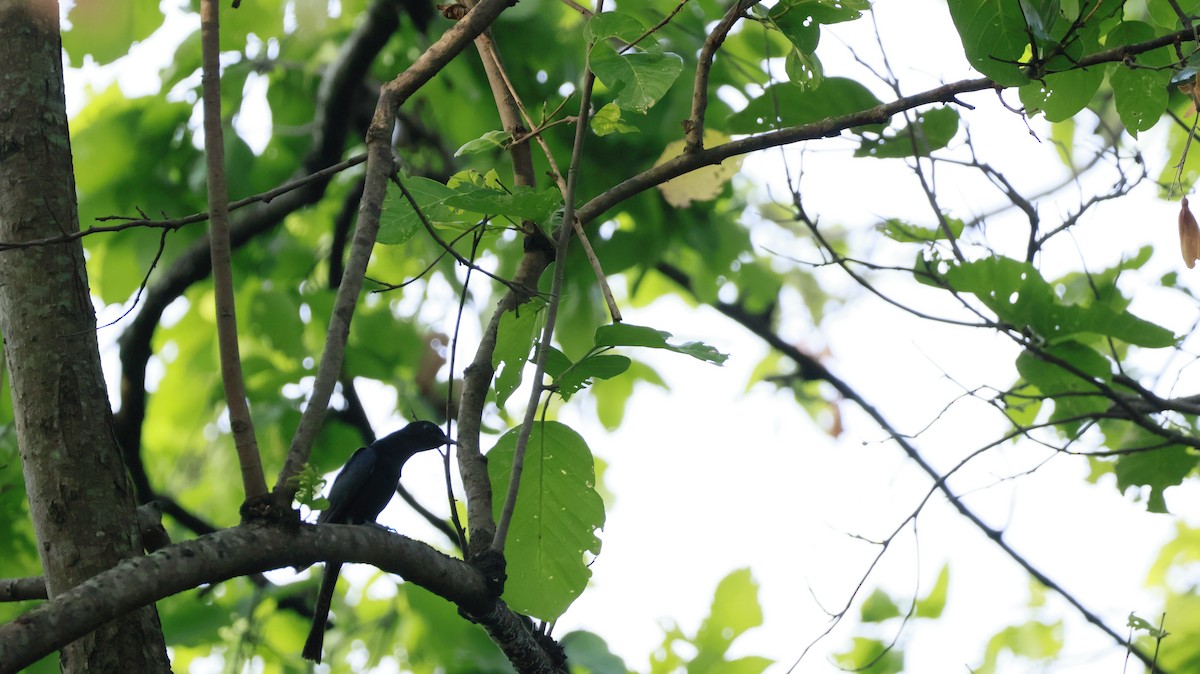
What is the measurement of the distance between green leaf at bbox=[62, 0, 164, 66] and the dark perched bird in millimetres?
1953

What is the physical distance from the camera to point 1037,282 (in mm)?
3318

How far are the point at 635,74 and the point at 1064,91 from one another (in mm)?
1097

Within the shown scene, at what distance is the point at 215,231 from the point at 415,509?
13.7ft

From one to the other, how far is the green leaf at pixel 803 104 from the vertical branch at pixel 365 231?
1.46 m

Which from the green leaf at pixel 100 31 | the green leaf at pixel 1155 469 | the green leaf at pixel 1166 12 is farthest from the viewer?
the green leaf at pixel 100 31

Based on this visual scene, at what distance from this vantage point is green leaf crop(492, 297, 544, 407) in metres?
2.58

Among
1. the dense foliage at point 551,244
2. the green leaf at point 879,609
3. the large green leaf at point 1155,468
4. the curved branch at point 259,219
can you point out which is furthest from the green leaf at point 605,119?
the green leaf at point 879,609

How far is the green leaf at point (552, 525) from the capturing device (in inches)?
101

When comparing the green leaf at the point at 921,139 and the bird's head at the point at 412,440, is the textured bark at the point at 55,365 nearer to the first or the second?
the bird's head at the point at 412,440

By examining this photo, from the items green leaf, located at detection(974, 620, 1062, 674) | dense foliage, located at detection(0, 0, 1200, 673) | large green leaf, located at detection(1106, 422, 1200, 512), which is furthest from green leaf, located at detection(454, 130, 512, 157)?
green leaf, located at detection(974, 620, 1062, 674)

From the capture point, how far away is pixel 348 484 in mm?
3832

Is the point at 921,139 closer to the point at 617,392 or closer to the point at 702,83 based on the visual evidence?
the point at 702,83

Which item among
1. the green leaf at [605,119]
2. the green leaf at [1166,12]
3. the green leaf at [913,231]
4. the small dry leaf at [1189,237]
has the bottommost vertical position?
the small dry leaf at [1189,237]

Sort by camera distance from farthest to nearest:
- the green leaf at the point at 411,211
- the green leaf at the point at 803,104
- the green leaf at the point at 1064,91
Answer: the green leaf at the point at 803,104, the green leaf at the point at 1064,91, the green leaf at the point at 411,211
